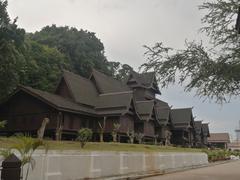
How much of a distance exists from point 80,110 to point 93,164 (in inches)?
631

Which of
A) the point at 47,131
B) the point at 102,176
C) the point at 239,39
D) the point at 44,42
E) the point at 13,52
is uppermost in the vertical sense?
the point at 44,42

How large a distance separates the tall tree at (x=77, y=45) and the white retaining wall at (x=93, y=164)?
113 ft

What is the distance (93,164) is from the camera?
15.5 meters

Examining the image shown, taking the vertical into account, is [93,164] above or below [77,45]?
below

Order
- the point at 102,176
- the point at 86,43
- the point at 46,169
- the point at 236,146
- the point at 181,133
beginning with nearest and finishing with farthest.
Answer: the point at 46,169 → the point at 102,176 → the point at 181,133 → the point at 86,43 → the point at 236,146

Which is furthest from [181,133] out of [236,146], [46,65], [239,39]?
[236,146]

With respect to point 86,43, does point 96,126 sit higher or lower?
lower

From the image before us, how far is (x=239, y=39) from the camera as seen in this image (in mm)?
13094

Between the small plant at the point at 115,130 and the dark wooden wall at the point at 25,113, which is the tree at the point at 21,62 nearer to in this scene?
the dark wooden wall at the point at 25,113

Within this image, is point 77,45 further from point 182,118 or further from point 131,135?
point 131,135

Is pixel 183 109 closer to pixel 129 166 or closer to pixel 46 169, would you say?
pixel 129 166

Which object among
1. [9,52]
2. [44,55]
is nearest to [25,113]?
[9,52]

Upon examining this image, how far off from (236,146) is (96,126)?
Answer: 88910 millimetres

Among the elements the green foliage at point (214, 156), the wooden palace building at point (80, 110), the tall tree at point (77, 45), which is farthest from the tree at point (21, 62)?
the green foliage at point (214, 156)
